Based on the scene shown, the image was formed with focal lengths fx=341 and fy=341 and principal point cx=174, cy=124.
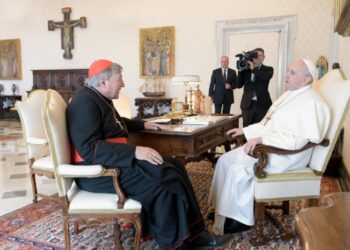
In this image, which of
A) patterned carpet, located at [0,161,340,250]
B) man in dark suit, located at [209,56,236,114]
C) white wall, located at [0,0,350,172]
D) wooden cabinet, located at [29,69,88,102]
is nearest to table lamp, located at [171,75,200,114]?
patterned carpet, located at [0,161,340,250]

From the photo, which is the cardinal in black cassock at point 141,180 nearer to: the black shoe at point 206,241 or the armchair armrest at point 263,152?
the black shoe at point 206,241

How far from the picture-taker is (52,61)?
9.92 metres

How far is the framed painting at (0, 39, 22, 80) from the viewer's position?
10359 millimetres

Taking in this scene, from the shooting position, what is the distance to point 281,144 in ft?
8.00

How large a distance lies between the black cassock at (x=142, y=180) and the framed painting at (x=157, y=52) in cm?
653

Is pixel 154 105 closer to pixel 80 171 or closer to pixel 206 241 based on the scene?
pixel 206 241

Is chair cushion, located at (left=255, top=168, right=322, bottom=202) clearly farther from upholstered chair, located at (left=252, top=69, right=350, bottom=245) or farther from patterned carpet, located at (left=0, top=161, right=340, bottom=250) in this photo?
patterned carpet, located at (left=0, top=161, right=340, bottom=250)

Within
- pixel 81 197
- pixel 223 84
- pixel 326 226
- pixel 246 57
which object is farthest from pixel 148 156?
pixel 223 84

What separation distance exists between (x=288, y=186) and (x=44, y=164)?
2125 mm

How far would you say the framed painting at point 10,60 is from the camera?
10359mm

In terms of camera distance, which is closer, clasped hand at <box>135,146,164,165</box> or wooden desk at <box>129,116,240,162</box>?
clasped hand at <box>135,146,164,165</box>

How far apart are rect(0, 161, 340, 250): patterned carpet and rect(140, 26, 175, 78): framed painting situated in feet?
18.4

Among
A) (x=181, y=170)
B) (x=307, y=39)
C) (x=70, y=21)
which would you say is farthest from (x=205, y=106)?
(x=70, y=21)

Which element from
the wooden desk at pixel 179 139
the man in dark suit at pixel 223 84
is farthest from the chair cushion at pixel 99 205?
the man in dark suit at pixel 223 84
